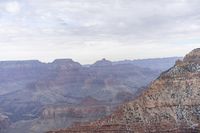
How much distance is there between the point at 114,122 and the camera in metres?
150

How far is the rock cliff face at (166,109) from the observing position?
144m

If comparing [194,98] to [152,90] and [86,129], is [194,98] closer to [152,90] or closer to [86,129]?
[152,90]

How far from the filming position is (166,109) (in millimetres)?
148375

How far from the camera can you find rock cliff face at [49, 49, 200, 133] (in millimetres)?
144000

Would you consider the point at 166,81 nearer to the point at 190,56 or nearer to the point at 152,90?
the point at 152,90

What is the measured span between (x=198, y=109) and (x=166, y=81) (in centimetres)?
1430

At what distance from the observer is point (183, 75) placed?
498 ft

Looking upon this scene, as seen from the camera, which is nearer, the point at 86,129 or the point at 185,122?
the point at 185,122

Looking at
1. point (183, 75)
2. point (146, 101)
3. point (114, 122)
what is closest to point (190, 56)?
point (183, 75)

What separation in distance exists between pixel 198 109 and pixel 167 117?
9.17 m

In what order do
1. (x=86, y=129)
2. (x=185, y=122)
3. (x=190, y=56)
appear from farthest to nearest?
(x=190, y=56) → (x=86, y=129) → (x=185, y=122)

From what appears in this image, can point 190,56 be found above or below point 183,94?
above

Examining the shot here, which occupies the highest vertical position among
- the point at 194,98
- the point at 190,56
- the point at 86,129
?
the point at 190,56

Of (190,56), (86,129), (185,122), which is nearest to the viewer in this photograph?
(185,122)
